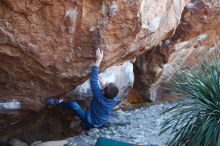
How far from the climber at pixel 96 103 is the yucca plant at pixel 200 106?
114cm

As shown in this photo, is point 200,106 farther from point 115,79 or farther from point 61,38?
point 115,79

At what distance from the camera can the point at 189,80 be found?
6246 millimetres

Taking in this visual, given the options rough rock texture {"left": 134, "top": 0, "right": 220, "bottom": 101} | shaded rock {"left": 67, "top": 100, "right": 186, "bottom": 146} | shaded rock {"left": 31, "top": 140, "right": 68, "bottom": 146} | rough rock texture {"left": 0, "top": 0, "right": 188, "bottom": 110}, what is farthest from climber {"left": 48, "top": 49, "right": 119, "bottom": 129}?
rough rock texture {"left": 134, "top": 0, "right": 220, "bottom": 101}

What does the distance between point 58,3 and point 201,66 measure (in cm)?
211

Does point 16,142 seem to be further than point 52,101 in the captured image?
Yes

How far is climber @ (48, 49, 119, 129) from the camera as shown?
22.7 ft

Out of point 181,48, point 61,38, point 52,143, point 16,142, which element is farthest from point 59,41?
point 181,48

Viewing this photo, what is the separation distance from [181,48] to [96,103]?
3.62 metres

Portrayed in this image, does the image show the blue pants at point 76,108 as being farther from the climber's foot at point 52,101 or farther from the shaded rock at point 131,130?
the shaded rock at point 131,130

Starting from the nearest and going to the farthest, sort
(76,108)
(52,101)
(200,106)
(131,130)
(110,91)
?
(200,106) → (110,91) → (52,101) → (76,108) → (131,130)

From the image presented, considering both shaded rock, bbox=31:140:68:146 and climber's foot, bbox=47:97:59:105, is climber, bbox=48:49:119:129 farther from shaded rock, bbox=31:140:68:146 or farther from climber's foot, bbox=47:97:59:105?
shaded rock, bbox=31:140:68:146

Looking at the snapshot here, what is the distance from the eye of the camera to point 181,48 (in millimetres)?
10398

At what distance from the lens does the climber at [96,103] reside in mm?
6934

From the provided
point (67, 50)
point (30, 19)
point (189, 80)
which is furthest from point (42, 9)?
point (189, 80)
